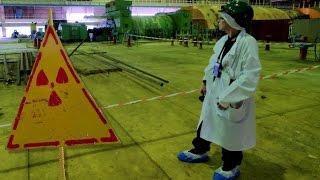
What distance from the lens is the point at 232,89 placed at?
2666 millimetres

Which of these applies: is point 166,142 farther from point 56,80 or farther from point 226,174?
point 56,80

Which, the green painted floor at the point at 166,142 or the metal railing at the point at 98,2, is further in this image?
the metal railing at the point at 98,2

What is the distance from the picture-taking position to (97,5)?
37188 mm

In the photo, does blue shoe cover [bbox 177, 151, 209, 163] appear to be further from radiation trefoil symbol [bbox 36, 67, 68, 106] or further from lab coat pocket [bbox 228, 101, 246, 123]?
radiation trefoil symbol [bbox 36, 67, 68, 106]

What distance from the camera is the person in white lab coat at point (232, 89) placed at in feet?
8.75

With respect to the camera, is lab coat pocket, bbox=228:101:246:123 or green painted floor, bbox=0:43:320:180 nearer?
lab coat pocket, bbox=228:101:246:123

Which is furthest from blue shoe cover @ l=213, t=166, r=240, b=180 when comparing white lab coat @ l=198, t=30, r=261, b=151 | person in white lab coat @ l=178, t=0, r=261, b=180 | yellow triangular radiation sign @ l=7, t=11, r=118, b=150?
yellow triangular radiation sign @ l=7, t=11, r=118, b=150

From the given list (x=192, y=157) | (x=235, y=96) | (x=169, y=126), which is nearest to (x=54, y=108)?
(x=192, y=157)

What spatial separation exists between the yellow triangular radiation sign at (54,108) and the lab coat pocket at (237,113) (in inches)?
52.4

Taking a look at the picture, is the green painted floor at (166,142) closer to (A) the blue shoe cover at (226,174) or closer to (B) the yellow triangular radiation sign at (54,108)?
(A) the blue shoe cover at (226,174)

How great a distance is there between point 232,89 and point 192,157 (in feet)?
3.55

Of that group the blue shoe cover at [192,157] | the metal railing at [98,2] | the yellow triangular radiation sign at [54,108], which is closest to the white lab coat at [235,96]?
the blue shoe cover at [192,157]

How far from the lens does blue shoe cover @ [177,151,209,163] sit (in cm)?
344

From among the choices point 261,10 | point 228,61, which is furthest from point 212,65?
point 261,10
